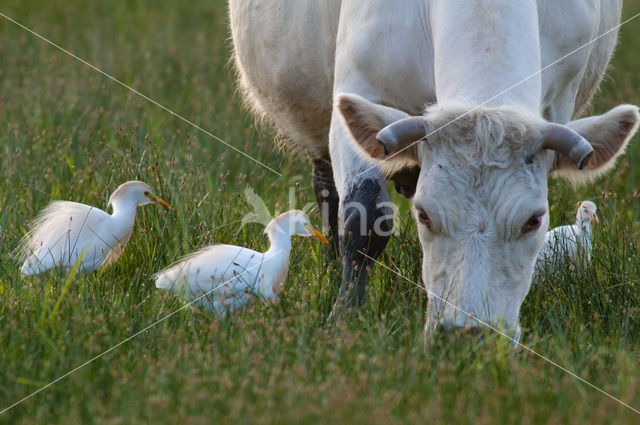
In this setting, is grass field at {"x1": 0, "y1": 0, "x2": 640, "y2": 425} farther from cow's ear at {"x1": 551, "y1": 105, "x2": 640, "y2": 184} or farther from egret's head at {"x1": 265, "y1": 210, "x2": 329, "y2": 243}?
cow's ear at {"x1": 551, "y1": 105, "x2": 640, "y2": 184}

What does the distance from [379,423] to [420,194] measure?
1035 millimetres

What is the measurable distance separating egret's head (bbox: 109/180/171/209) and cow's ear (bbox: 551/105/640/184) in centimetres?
224

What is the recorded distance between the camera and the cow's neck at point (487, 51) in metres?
3.62

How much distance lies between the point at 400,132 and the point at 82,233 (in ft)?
6.32

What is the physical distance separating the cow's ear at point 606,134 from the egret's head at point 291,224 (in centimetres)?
158

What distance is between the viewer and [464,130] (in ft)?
11.0

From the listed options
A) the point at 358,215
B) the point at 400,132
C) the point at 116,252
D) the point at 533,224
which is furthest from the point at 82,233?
the point at 533,224

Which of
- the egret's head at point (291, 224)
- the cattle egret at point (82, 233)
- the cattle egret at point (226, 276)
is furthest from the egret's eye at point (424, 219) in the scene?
the cattle egret at point (82, 233)

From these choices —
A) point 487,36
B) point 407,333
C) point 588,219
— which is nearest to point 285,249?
point 407,333

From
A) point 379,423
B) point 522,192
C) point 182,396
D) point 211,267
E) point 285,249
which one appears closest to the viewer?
point 379,423

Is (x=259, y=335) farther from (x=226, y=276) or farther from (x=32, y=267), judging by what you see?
(x=32, y=267)

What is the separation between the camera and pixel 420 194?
3.43 m

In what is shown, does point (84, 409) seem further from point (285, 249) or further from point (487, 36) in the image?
point (487, 36)

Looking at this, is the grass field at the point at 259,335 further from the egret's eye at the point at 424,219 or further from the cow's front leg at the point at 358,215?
the egret's eye at the point at 424,219
